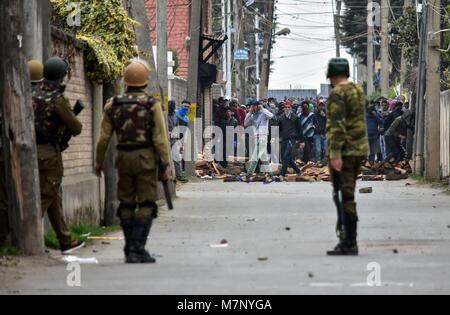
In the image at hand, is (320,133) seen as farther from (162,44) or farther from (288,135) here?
(162,44)

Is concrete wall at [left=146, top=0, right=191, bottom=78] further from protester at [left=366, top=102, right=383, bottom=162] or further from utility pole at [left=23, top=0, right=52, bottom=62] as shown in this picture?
utility pole at [left=23, top=0, right=52, bottom=62]

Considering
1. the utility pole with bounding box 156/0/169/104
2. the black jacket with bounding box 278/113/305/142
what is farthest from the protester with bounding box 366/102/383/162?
the utility pole with bounding box 156/0/169/104

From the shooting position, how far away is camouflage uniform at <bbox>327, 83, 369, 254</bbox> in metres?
13.1

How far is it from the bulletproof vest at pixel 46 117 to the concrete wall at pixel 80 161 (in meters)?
2.81

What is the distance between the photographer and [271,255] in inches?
525

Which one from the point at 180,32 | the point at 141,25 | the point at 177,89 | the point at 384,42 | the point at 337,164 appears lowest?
the point at 337,164

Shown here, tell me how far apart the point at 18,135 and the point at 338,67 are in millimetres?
3134

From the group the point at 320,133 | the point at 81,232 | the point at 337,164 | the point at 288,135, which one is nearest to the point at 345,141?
the point at 337,164

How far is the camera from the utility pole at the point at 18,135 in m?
13.0

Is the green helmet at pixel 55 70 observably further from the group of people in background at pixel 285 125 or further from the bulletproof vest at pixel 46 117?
the group of people in background at pixel 285 125

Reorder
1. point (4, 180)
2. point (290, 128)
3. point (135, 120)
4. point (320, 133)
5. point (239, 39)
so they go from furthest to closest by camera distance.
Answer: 1. point (239, 39)
2. point (320, 133)
3. point (290, 128)
4. point (4, 180)
5. point (135, 120)

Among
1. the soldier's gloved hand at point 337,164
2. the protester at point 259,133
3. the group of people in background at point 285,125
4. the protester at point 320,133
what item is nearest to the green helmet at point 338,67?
the soldier's gloved hand at point 337,164

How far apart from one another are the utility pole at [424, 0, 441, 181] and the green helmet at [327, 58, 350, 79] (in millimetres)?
17037
